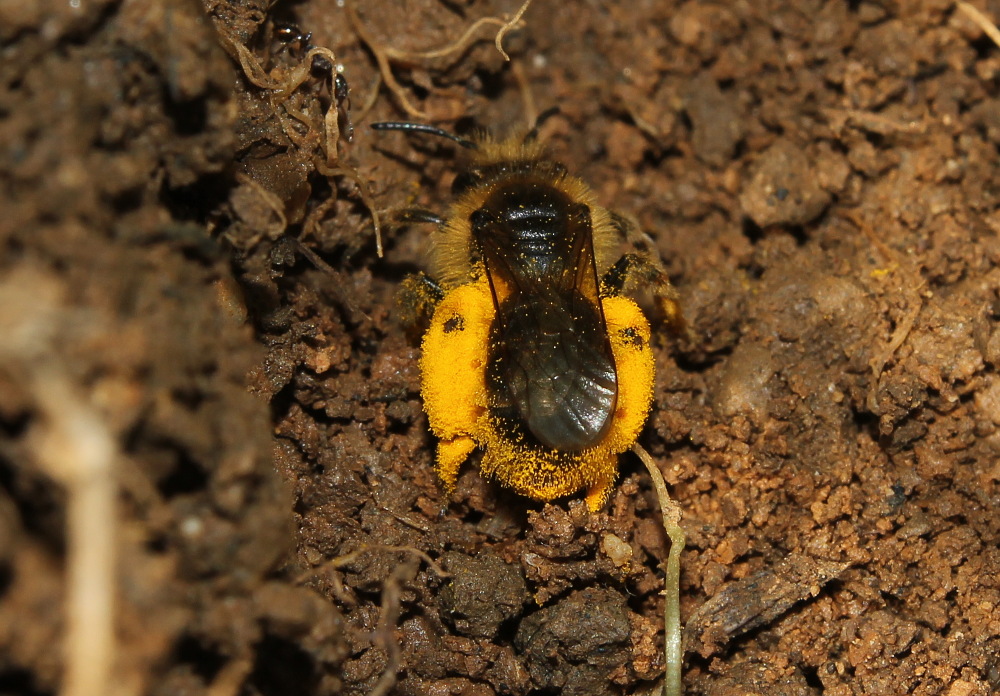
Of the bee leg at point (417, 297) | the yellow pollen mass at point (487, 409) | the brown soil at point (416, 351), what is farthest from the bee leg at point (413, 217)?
the yellow pollen mass at point (487, 409)

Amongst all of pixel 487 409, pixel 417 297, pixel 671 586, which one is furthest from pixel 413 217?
pixel 671 586

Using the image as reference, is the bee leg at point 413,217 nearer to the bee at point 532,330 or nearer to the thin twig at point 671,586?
the bee at point 532,330

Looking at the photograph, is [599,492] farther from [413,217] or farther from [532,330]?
[413,217]

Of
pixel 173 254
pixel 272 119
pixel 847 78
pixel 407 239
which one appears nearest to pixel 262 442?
pixel 173 254

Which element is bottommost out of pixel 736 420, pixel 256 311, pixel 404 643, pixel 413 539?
pixel 404 643

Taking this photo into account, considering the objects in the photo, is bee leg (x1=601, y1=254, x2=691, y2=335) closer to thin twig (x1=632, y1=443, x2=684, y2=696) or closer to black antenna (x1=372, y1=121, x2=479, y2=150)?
thin twig (x1=632, y1=443, x2=684, y2=696)

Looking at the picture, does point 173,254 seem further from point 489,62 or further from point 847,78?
point 847,78
